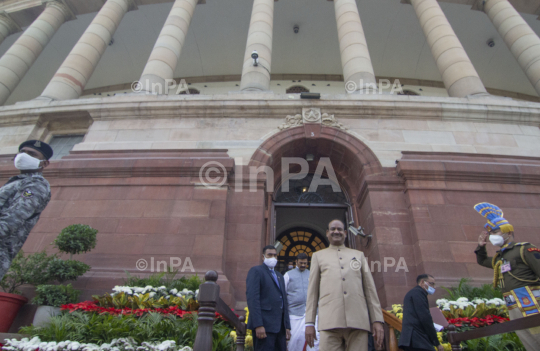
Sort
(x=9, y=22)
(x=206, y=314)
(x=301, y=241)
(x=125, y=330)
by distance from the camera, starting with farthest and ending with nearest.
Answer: (x=9, y=22) < (x=301, y=241) < (x=125, y=330) < (x=206, y=314)

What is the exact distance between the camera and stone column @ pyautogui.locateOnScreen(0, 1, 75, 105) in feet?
50.5

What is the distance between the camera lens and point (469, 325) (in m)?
5.81

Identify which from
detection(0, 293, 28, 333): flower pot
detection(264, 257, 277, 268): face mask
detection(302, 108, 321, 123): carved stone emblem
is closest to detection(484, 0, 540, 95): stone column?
detection(302, 108, 321, 123): carved stone emblem

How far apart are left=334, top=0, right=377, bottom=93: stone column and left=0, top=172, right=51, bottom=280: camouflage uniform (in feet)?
32.5

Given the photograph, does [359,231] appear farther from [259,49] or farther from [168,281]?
[259,49]

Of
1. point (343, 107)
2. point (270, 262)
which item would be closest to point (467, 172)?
point (343, 107)

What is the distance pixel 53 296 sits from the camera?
6.39 meters

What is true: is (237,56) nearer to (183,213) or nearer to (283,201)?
(283,201)

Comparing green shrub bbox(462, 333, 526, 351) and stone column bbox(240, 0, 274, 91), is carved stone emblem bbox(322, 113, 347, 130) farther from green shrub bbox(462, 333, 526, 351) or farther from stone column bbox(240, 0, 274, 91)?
green shrub bbox(462, 333, 526, 351)

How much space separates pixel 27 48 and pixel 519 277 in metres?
20.2

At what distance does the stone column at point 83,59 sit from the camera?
13391 mm

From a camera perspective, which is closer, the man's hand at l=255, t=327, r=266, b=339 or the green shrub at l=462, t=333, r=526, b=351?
the man's hand at l=255, t=327, r=266, b=339

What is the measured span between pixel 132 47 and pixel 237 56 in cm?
779

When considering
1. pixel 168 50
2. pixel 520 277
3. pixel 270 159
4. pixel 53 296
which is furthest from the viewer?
pixel 168 50
